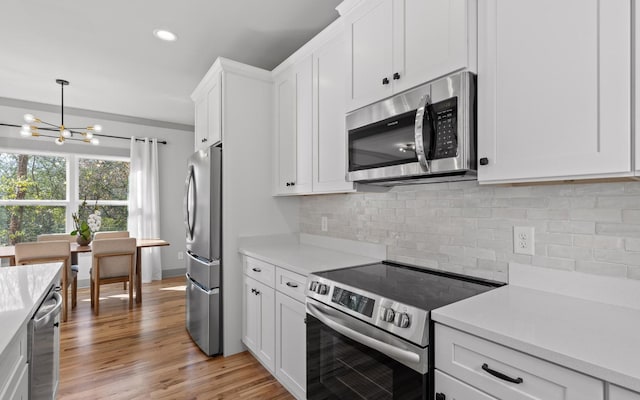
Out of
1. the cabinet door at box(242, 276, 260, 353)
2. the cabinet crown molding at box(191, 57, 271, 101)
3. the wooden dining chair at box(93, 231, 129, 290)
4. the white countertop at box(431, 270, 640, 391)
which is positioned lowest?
the cabinet door at box(242, 276, 260, 353)

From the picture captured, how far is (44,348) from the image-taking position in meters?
1.55

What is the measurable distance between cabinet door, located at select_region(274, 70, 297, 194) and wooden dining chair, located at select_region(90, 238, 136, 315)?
215 cm

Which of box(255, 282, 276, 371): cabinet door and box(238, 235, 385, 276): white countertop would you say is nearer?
box(238, 235, 385, 276): white countertop

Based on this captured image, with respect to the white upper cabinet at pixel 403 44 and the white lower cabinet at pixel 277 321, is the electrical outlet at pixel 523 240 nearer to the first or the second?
the white upper cabinet at pixel 403 44

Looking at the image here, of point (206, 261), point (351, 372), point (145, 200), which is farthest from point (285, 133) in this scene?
point (145, 200)

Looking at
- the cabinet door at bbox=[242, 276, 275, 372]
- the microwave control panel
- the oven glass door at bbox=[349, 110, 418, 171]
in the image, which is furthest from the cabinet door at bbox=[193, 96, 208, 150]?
the microwave control panel

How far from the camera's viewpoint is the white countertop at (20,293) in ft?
3.53

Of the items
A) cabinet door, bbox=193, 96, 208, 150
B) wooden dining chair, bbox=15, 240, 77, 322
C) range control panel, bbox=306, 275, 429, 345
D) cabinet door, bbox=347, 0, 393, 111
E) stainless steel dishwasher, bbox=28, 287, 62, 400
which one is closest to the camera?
range control panel, bbox=306, 275, 429, 345

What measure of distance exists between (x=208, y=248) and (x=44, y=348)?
3.89ft

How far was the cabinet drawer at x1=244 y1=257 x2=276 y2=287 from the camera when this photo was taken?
222 cm

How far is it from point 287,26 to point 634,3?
2.15 m

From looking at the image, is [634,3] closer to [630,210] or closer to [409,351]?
[630,210]

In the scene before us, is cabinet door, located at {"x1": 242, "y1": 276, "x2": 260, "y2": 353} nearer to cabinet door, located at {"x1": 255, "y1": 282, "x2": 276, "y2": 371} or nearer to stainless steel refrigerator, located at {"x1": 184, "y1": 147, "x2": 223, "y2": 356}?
cabinet door, located at {"x1": 255, "y1": 282, "x2": 276, "y2": 371}

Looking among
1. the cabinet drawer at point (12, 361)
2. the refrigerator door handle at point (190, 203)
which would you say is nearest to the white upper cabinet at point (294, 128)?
the refrigerator door handle at point (190, 203)
